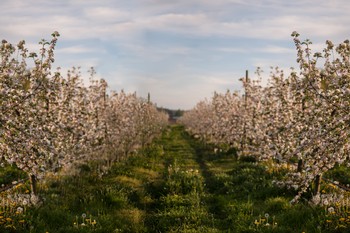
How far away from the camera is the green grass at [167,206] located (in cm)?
1020

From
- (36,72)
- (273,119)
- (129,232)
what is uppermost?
(36,72)

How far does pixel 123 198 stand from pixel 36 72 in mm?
5135

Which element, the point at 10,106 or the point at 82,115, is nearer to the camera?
the point at 10,106

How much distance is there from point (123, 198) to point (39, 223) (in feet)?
11.2

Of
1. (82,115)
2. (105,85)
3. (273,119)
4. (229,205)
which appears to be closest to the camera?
(229,205)

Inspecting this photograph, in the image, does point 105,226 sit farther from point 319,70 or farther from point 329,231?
point 319,70

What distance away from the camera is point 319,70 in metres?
11.6

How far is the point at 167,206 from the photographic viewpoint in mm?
12609

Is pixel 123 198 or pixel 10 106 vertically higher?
pixel 10 106

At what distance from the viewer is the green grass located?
10203 mm

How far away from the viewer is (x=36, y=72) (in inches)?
454

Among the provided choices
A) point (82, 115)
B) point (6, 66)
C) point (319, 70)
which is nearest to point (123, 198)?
point (82, 115)

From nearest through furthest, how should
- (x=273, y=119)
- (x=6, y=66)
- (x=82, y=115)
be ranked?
(x=6, y=66) → (x=82, y=115) → (x=273, y=119)

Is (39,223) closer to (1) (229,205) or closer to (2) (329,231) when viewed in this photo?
(1) (229,205)
